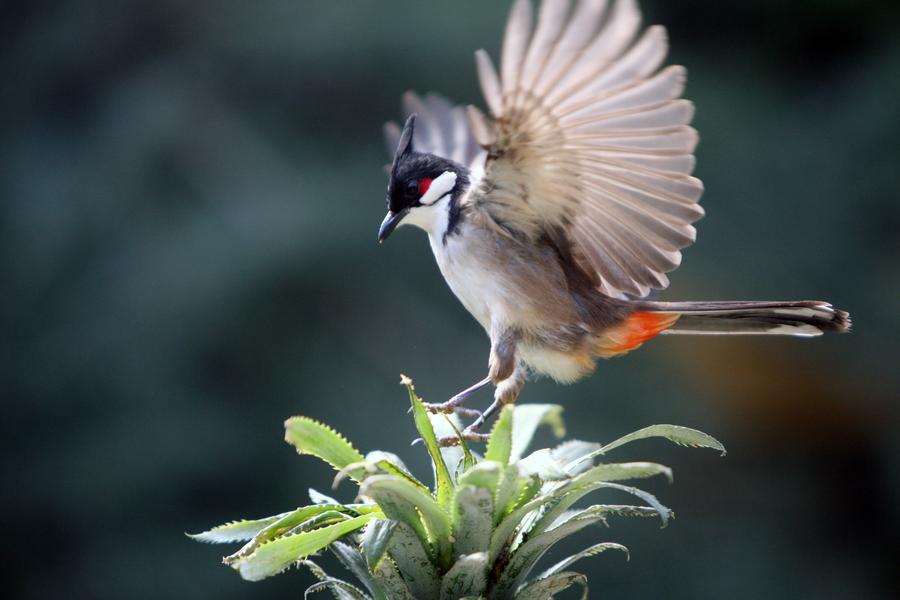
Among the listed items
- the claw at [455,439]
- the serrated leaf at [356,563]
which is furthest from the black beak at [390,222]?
the serrated leaf at [356,563]

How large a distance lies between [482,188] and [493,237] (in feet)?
0.36

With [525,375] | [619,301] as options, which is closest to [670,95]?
[619,301]

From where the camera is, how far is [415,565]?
4.28ft

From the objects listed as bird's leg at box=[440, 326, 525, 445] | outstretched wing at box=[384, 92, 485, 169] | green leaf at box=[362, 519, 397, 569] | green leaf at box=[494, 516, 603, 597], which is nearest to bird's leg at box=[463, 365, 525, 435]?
bird's leg at box=[440, 326, 525, 445]

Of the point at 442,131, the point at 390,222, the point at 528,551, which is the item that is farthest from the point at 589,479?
the point at 442,131

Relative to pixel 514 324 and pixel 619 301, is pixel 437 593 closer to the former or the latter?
pixel 514 324

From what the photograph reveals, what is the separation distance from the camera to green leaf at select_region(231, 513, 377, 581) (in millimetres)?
1179

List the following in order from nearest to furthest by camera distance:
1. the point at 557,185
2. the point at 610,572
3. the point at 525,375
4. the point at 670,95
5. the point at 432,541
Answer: the point at 432,541
the point at 670,95
the point at 557,185
the point at 525,375
the point at 610,572

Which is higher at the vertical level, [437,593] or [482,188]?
[482,188]

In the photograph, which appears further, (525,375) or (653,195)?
(525,375)

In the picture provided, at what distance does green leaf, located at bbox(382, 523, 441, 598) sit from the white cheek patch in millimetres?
863

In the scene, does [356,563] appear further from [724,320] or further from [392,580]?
[724,320]

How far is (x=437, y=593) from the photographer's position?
130 cm

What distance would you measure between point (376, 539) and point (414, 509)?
9 cm
